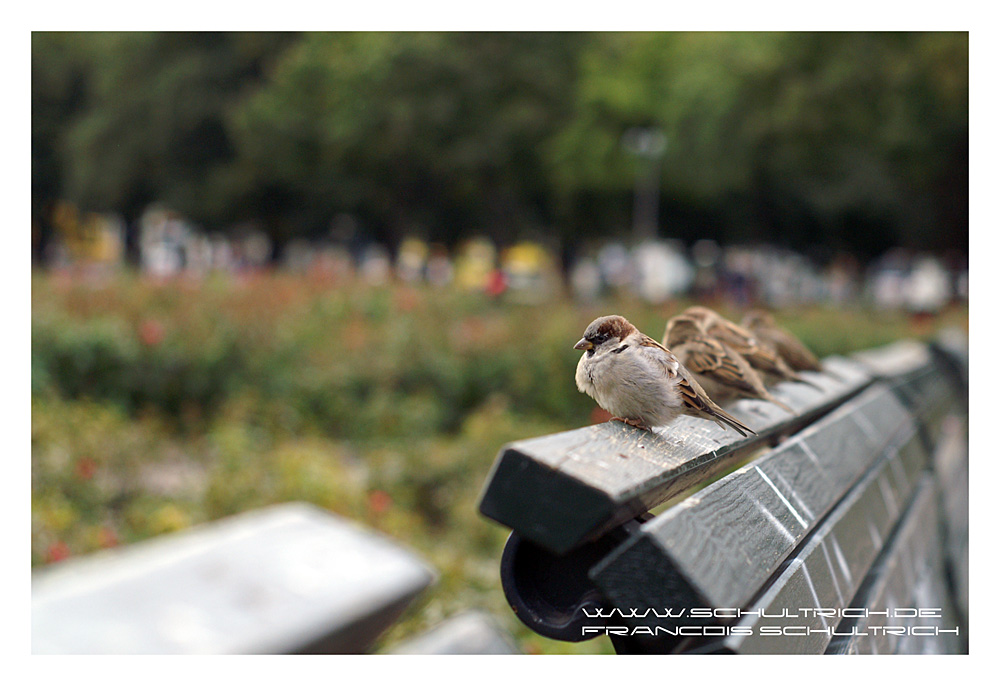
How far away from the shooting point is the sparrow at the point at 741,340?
4.84ft

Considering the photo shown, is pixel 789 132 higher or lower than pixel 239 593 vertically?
higher

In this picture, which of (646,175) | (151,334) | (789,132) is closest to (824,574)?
(151,334)

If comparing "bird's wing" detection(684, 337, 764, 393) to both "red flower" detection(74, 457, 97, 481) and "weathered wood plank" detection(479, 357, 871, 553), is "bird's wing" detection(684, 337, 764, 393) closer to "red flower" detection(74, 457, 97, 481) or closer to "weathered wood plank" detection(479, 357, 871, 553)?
"weathered wood plank" detection(479, 357, 871, 553)

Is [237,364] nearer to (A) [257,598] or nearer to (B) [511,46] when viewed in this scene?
(B) [511,46]

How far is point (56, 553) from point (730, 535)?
154 inches

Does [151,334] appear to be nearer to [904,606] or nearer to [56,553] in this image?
[56,553]

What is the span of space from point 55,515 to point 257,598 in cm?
199

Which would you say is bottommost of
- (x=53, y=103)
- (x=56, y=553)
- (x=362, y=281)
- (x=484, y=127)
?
(x=56, y=553)

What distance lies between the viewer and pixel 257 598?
10.2ft

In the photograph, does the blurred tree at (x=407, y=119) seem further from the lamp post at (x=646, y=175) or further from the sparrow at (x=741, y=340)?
the lamp post at (x=646, y=175)

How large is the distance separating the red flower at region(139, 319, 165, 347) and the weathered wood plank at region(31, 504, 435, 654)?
357 cm

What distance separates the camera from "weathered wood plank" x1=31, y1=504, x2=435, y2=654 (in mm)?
2715

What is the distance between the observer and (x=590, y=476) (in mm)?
863

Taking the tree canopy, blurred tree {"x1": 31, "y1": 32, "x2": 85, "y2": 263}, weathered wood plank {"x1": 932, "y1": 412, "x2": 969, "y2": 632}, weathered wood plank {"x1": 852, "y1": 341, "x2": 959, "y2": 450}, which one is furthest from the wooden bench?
blurred tree {"x1": 31, "y1": 32, "x2": 85, "y2": 263}
